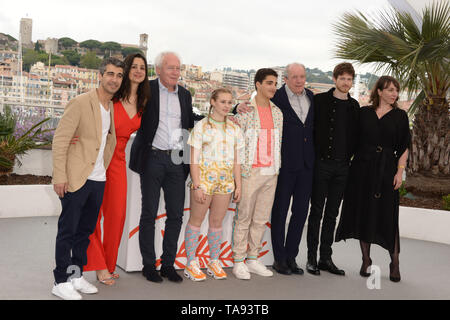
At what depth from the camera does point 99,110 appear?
273 cm

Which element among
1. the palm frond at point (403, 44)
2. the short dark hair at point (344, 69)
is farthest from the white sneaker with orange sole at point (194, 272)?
the palm frond at point (403, 44)

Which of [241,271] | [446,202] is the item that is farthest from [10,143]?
[446,202]

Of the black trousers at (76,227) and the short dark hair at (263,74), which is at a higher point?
the short dark hair at (263,74)

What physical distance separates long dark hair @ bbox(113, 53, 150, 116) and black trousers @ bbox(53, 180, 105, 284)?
0.58 meters

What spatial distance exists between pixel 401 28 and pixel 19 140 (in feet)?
15.8

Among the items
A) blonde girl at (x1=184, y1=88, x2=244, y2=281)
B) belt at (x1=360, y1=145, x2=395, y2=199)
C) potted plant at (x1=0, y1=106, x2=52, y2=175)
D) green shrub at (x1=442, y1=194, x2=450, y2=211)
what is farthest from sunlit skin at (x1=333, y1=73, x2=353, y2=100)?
potted plant at (x1=0, y1=106, x2=52, y2=175)

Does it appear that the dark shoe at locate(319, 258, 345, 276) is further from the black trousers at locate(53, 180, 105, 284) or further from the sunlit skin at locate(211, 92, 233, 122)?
the black trousers at locate(53, 180, 105, 284)

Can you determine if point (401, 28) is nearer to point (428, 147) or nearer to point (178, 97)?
point (428, 147)

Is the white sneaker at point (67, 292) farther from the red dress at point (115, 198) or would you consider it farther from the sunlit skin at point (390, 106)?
the sunlit skin at point (390, 106)

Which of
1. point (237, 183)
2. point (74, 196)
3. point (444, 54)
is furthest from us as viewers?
point (444, 54)

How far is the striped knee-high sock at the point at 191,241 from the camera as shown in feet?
10.9

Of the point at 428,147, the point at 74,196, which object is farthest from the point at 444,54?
the point at 74,196

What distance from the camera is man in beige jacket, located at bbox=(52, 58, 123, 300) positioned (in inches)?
103

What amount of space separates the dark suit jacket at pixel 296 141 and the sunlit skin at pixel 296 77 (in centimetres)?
11
